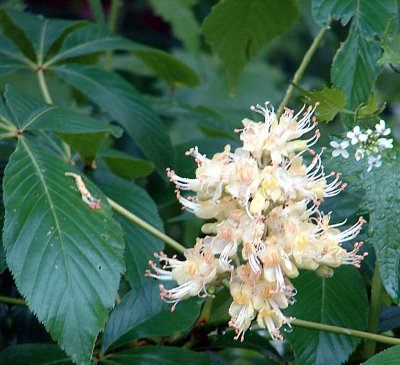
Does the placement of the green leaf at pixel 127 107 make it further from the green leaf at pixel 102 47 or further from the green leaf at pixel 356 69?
the green leaf at pixel 356 69

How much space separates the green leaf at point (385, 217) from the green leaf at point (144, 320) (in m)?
0.28

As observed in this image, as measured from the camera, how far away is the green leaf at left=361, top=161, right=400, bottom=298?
3.02 ft

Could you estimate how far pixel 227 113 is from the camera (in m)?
2.03

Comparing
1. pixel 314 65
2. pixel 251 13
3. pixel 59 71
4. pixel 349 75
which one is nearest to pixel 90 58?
pixel 59 71

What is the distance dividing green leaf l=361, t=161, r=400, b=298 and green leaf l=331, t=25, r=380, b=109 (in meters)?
0.16

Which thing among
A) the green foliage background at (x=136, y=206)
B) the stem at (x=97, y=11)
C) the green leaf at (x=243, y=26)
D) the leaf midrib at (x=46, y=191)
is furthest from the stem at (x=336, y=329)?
the stem at (x=97, y=11)

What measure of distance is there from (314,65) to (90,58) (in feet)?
4.90

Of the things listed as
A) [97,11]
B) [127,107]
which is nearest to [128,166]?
[127,107]

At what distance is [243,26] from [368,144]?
0.53 metres

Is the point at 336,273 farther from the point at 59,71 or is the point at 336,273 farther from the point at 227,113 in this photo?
the point at 227,113

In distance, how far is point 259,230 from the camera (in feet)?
2.81

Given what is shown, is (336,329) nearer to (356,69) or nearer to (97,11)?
(356,69)

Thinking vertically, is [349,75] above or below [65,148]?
above

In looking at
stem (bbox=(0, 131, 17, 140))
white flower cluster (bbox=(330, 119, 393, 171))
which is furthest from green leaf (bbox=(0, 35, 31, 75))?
white flower cluster (bbox=(330, 119, 393, 171))
